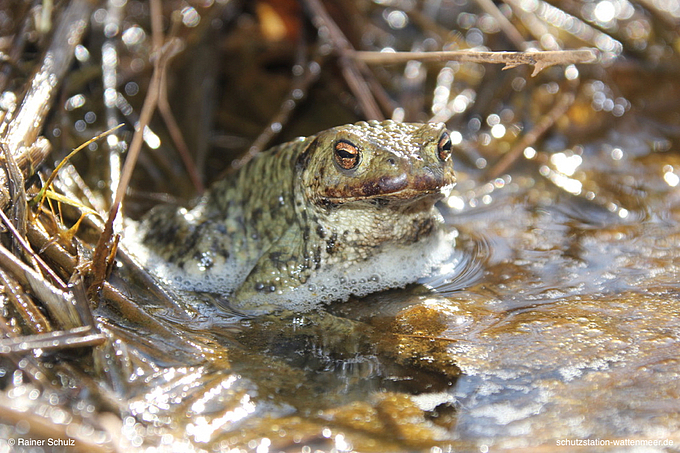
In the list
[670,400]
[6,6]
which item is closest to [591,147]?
[670,400]

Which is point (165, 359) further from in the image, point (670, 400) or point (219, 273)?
point (670, 400)

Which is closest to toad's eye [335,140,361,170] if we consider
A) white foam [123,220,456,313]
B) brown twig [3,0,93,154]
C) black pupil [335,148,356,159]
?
black pupil [335,148,356,159]

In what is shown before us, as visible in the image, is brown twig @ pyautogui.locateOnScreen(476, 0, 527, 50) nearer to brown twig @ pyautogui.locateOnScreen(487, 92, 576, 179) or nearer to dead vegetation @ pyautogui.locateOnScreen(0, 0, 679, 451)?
dead vegetation @ pyautogui.locateOnScreen(0, 0, 679, 451)

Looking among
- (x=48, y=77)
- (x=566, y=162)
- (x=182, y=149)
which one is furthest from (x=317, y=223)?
(x=566, y=162)

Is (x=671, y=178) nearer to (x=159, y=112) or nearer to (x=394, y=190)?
(x=394, y=190)

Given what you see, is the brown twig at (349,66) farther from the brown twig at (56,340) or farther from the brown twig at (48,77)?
the brown twig at (56,340)
